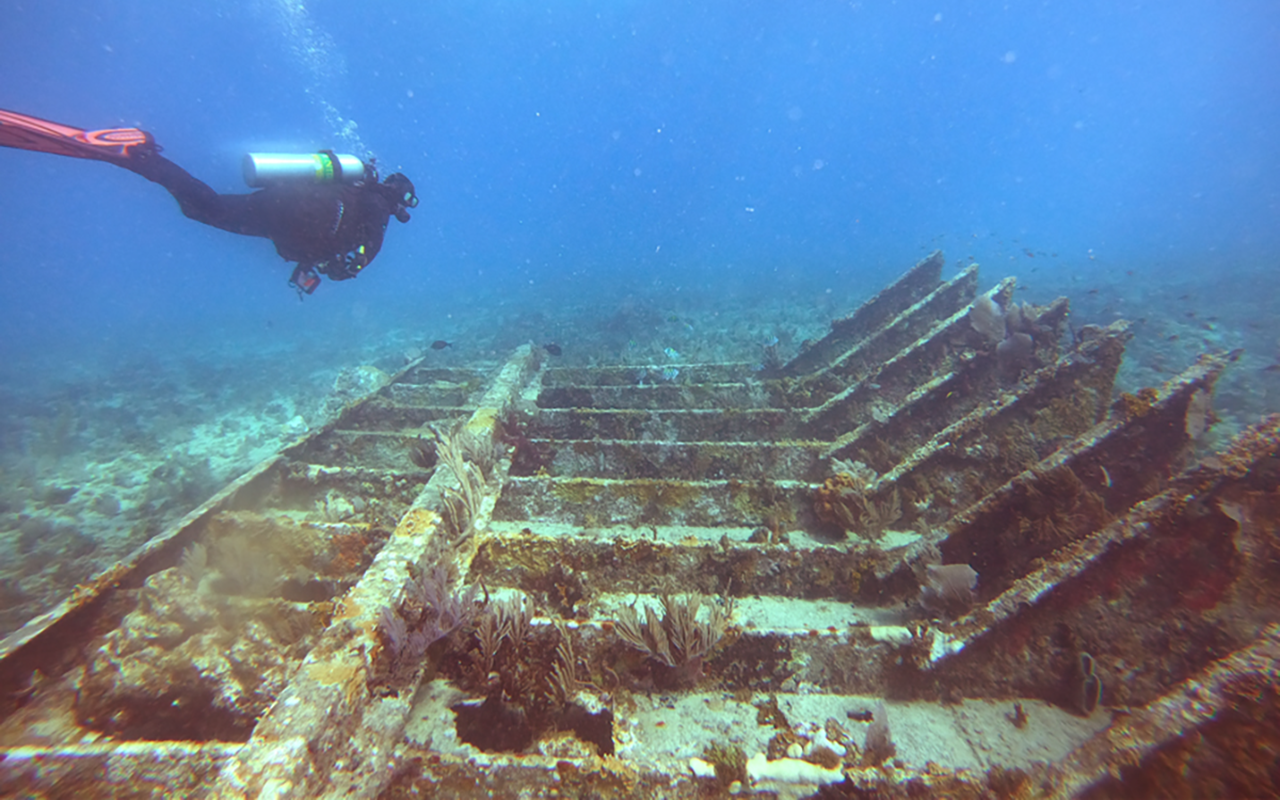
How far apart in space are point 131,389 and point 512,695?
79.4 feet

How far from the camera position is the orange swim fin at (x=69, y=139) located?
6.56 meters

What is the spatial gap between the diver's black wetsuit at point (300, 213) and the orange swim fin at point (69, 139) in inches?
6.1

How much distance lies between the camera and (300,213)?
8031mm

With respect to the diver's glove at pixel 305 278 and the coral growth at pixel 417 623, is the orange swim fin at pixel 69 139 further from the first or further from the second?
the coral growth at pixel 417 623

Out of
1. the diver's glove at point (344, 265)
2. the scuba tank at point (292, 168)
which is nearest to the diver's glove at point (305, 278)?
the diver's glove at point (344, 265)

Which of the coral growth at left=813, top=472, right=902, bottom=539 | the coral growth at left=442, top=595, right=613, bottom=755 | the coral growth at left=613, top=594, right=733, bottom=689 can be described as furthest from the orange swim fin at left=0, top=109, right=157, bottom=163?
the coral growth at left=813, top=472, right=902, bottom=539

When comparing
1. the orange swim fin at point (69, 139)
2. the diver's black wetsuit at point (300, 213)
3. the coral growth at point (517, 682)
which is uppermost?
the orange swim fin at point (69, 139)

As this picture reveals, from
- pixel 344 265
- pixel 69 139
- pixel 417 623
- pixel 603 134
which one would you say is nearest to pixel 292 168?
pixel 344 265

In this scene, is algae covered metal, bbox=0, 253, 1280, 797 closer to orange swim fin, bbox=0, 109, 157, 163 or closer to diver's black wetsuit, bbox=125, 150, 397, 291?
diver's black wetsuit, bbox=125, 150, 397, 291

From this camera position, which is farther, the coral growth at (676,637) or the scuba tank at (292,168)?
the scuba tank at (292,168)

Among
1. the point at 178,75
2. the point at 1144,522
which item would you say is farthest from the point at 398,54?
the point at 1144,522

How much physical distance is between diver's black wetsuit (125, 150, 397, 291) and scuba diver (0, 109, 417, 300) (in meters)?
0.01

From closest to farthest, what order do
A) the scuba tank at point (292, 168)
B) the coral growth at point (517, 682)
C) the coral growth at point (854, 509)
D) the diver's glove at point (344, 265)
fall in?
the coral growth at point (517, 682)
the coral growth at point (854, 509)
the scuba tank at point (292, 168)
the diver's glove at point (344, 265)

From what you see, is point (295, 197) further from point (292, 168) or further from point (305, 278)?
point (305, 278)
